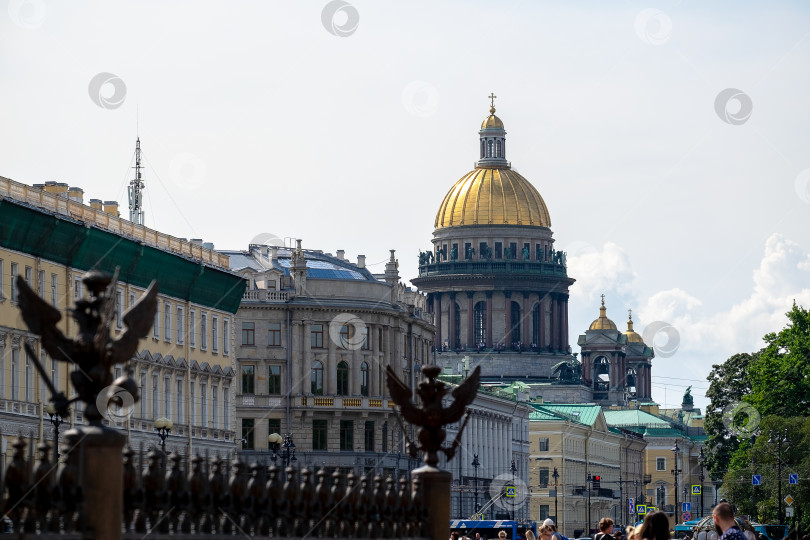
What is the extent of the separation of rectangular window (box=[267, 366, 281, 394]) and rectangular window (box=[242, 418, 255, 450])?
2134mm

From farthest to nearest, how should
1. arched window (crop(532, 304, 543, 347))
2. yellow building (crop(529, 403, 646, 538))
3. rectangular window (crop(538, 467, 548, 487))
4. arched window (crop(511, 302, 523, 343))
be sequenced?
arched window (crop(532, 304, 543, 347)), arched window (crop(511, 302, 523, 343)), rectangular window (crop(538, 467, 548, 487)), yellow building (crop(529, 403, 646, 538))

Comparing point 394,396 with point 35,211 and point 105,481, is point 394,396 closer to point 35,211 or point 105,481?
point 105,481

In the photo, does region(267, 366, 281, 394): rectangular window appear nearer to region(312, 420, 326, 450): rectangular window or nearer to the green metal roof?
region(312, 420, 326, 450): rectangular window

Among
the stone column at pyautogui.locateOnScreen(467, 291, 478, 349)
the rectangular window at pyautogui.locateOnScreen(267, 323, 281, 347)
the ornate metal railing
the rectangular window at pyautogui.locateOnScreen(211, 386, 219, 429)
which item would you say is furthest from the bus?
the stone column at pyautogui.locateOnScreen(467, 291, 478, 349)

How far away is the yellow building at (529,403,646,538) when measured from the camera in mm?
163125

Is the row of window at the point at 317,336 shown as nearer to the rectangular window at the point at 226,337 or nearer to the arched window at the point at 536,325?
the rectangular window at the point at 226,337

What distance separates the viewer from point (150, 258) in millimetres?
68875

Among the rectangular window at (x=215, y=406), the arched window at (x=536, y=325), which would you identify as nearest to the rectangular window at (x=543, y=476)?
the arched window at (x=536, y=325)

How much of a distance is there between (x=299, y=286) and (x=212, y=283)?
31.3 meters

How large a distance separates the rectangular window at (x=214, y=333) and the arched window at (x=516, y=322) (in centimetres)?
11659

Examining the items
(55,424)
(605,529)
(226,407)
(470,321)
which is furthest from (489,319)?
(605,529)

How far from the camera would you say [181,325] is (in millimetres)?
73750

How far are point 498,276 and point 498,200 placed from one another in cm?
796

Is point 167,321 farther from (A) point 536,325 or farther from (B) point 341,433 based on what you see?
(A) point 536,325
